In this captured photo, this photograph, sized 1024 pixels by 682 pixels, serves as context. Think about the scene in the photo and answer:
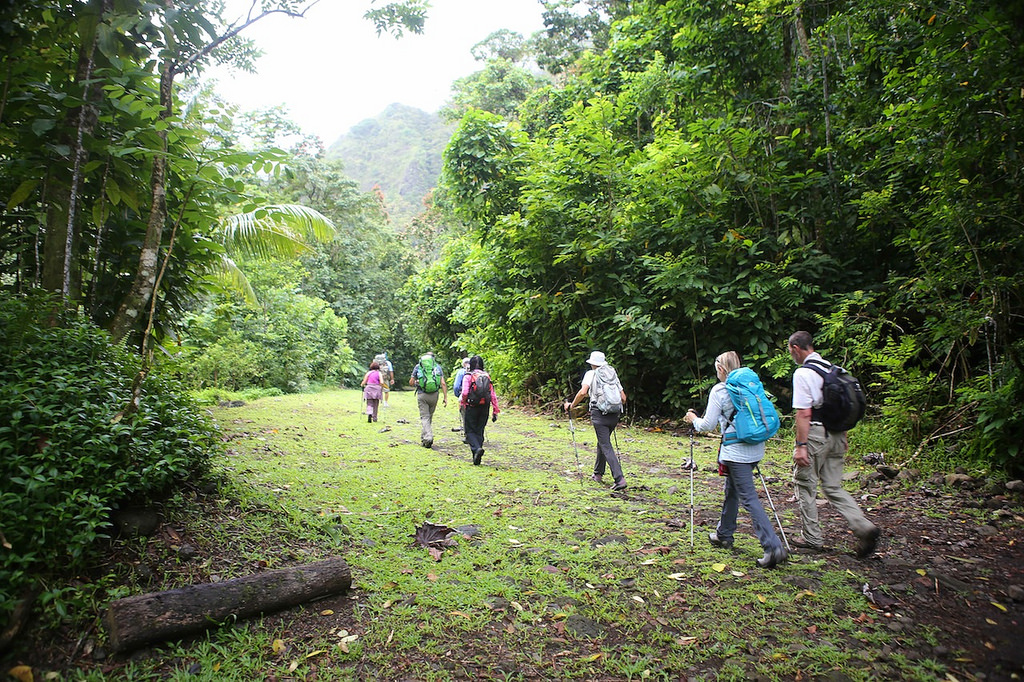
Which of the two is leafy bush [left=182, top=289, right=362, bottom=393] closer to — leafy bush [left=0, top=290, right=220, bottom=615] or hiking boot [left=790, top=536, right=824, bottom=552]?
leafy bush [left=0, top=290, right=220, bottom=615]

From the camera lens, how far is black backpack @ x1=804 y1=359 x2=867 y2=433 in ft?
14.7

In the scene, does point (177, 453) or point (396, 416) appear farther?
point (396, 416)

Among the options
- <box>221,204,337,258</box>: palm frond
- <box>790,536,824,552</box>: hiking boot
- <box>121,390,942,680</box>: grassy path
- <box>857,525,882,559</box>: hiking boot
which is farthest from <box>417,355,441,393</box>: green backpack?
<box>857,525,882,559</box>: hiking boot

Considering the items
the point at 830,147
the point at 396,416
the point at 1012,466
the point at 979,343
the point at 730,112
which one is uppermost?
the point at 730,112

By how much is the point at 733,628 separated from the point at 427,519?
10.1ft

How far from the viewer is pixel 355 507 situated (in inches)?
231

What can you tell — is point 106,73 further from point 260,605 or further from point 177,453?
point 260,605

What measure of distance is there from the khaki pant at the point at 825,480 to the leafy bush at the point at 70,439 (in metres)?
5.12

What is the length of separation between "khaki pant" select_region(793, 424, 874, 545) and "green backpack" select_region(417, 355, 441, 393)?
6358 millimetres

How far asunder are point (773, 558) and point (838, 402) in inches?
55.0

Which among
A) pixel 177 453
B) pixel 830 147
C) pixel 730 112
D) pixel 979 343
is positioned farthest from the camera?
pixel 730 112

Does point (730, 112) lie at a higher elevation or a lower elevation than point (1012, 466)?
higher

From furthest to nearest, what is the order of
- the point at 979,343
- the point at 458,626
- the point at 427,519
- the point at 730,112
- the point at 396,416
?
the point at 396,416 → the point at 730,112 → the point at 979,343 → the point at 427,519 → the point at 458,626

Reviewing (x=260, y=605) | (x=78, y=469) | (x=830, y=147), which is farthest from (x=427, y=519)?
(x=830, y=147)
